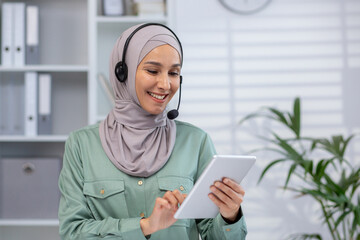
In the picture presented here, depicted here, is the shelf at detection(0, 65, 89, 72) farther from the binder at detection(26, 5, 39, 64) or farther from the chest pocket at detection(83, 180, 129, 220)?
the chest pocket at detection(83, 180, 129, 220)

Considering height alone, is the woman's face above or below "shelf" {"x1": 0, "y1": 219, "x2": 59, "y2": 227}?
above

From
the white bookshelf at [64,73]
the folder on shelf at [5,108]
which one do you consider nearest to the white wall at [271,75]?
the white bookshelf at [64,73]

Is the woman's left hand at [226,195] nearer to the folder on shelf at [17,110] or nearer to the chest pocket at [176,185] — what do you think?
the chest pocket at [176,185]

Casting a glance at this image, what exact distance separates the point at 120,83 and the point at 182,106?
4.44 feet

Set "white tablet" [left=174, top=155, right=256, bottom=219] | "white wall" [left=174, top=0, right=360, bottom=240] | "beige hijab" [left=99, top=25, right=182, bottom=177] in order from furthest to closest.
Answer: "white wall" [left=174, top=0, right=360, bottom=240], "beige hijab" [left=99, top=25, right=182, bottom=177], "white tablet" [left=174, top=155, right=256, bottom=219]

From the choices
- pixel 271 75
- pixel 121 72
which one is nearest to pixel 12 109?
pixel 121 72

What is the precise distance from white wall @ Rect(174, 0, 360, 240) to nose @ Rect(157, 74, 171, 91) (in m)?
1.46

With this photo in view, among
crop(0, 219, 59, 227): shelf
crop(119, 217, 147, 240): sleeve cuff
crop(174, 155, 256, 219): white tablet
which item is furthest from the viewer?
crop(0, 219, 59, 227): shelf

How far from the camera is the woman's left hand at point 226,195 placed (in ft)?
3.50

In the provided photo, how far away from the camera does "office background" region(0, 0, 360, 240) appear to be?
2674 mm

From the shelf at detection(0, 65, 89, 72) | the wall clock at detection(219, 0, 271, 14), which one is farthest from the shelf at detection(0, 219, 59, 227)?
the wall clock at detection(219, 0, 271, 14)

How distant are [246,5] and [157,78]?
1662 millimetres

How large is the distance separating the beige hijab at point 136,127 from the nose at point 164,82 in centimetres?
8

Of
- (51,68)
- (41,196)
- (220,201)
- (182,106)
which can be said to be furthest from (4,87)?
(220,201)
